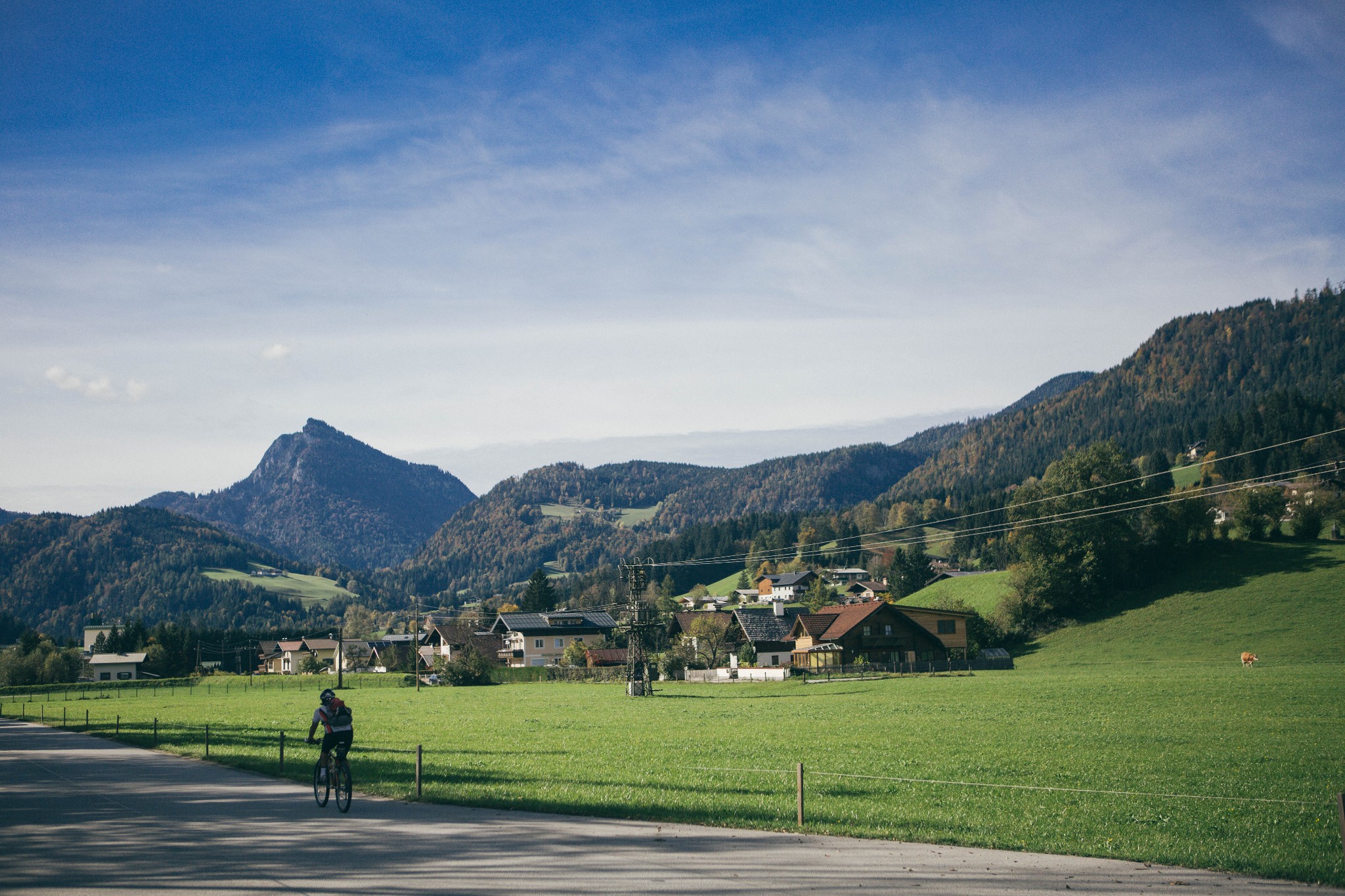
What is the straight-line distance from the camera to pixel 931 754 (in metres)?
27.0

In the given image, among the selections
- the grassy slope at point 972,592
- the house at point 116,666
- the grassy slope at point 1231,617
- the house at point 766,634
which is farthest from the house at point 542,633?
the grassy slope at point 1231,617

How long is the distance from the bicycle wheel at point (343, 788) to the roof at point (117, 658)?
14696cm

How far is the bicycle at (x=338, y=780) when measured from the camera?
62.6 feet

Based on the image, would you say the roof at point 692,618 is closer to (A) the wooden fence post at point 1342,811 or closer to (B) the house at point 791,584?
(B) the house at point 791,584

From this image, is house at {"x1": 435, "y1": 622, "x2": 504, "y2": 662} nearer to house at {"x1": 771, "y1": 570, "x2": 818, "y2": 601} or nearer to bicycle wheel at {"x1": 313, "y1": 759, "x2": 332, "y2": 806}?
house at {"x1": 771, "y1": 570, "x2": 818, "y2": 601}

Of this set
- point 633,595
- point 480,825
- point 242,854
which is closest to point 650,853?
point 480,825

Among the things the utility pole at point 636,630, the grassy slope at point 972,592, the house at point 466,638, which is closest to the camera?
the utility pole at point 636,630

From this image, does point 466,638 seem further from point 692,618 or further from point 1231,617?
point 1231,617

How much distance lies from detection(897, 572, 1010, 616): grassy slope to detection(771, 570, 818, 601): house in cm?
5145

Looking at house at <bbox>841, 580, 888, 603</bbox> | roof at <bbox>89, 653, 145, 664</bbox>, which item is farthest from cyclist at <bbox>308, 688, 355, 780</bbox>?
roof at <bbox>89, 653, 145, 664</bbox>

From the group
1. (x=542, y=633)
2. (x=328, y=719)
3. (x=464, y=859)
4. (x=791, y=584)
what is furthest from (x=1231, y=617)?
(x=791, y=584)

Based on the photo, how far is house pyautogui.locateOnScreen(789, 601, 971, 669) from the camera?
9294 centimetres

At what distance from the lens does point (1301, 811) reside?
17.7 meters

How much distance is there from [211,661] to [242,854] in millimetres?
180730
